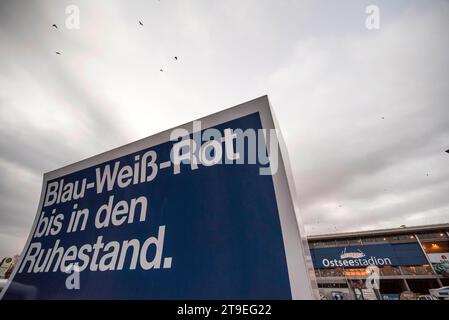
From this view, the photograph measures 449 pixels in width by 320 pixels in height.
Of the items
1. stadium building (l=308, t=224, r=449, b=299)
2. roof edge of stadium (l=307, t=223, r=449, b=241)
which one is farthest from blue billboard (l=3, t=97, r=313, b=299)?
roof edge of stadium (l=307, t=223, r=449, b=241)

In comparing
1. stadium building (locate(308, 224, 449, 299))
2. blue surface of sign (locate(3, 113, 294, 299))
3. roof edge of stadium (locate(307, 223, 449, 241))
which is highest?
roof edge of stadium (locate(307, 223, 449, 241))

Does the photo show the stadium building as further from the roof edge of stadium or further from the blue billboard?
the blue billboard

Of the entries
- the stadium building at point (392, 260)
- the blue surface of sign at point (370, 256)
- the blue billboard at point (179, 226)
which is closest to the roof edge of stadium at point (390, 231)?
the stadium building at point (392, 260)

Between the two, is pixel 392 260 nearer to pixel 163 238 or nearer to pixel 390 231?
pixel 390 231

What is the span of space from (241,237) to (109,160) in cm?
123

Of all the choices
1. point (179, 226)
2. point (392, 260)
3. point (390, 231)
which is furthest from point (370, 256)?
point (179, 226)

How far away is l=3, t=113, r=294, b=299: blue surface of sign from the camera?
2.85ft

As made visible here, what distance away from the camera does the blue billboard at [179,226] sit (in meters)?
0.86

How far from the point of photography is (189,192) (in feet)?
3.79

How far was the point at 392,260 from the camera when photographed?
28.0 m

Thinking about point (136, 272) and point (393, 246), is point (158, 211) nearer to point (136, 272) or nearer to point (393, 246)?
point (136, 272)

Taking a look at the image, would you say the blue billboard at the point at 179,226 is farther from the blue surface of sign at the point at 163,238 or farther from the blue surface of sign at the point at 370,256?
the blue surface of sign at the point at 370,256

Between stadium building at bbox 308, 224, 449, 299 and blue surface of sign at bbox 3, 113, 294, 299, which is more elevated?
stadium building at bbox 308, 224, 449, 299

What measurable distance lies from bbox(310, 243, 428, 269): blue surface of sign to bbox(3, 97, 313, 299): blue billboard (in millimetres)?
34036
